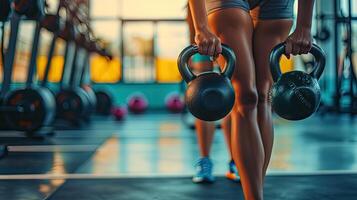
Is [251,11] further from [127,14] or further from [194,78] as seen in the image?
[127,14]

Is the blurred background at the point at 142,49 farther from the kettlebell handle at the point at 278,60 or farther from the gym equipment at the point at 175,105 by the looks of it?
the kettlebell handle at the point at 278,60

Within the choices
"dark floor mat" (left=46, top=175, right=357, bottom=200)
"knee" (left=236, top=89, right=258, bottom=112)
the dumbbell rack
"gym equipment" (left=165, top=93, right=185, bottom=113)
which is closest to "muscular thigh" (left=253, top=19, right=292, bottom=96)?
"knee" (left=236, top=89, right=258, bottom=112)

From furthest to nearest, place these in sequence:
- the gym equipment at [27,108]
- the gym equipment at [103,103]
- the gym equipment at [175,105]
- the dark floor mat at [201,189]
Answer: the gym equipment at [175,105], the gym equipment at [103,103], the gym equipment at [27,108], the dark floor mat at [201,189]

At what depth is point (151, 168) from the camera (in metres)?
2.05

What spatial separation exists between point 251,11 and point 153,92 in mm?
5978

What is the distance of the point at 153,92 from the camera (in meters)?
7.25

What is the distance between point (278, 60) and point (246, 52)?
0.10m

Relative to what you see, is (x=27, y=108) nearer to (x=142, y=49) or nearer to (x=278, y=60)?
(x=278, y=60)

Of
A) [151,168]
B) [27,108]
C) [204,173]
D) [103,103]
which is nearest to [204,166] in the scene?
[204,173]

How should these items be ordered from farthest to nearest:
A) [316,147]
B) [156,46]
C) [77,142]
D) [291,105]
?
[156,46] → [77,142] → [316,147] → [291,105]

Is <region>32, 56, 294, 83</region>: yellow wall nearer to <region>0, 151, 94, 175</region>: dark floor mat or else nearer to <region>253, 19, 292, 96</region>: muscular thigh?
<region>0, 151, 94, 175</region>: dark floor mat

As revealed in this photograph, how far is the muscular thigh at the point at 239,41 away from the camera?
3.78 feet

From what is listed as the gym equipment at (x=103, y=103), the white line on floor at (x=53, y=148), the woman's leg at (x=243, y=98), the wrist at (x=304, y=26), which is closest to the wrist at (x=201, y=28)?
the woman's leg at (x=243, y=98)

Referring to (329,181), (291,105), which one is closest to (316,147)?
(329,181)
